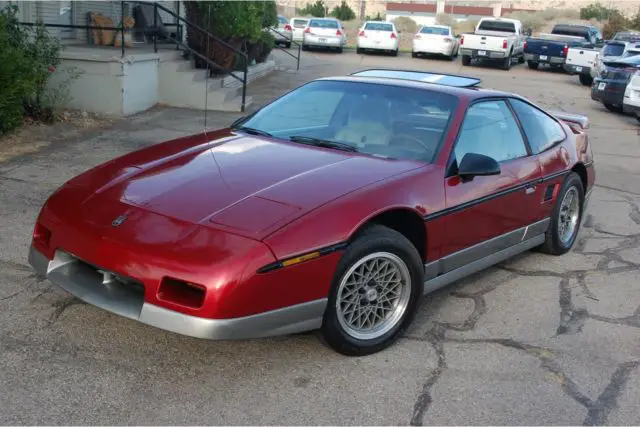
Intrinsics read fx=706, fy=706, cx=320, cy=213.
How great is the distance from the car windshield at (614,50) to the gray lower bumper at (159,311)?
756 inches

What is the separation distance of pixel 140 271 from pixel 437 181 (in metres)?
1.83

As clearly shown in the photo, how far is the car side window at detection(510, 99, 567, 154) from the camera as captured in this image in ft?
17.3

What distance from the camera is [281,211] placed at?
3496 mm

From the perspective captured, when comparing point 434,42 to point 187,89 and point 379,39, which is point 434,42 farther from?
point 187,89

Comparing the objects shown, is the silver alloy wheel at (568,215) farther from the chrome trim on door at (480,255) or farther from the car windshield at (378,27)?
the car windshield at (378,27)

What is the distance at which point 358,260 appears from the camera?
3611mm

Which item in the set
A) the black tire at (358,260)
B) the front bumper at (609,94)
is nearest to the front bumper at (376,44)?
the front bumper at (609,94)

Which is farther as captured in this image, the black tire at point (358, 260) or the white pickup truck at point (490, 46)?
the white pickup truck at point (490, 46)

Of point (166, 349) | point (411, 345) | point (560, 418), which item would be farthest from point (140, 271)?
point (560, 418)

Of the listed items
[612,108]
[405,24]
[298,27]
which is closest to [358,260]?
[612,108]

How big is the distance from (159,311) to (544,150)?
337 centimetres

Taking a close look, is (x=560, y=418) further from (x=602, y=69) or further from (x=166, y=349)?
(x=602, y=69)

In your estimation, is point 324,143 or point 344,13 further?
point 344,13

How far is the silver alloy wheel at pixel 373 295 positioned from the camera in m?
3.69
